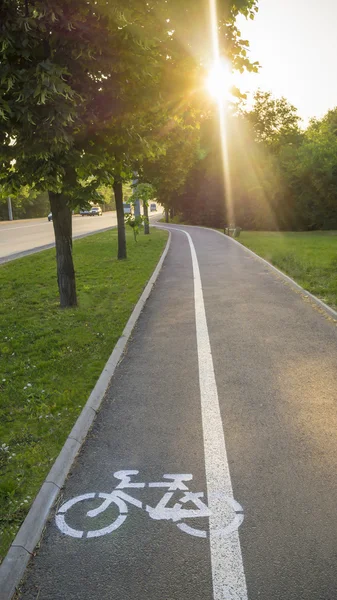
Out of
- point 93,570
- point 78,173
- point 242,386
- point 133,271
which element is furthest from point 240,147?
point 93,570

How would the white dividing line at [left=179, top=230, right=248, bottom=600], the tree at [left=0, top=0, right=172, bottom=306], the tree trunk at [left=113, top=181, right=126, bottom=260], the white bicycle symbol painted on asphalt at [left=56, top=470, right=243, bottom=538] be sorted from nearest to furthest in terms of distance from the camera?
the white dividing line at [left=179, top=230, right=248, bottom=600] < the white bicycle symbol painted on asphalt at [left=56, top=470, right=243, bottom=538] < the tree at [left=0, top=0, right=172, bottom=306] < the tree trunk at [left=113, top=181, right=126, bottom=260]

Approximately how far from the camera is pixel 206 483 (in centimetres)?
408

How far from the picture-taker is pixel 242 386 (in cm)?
618

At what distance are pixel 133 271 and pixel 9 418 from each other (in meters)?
11.3

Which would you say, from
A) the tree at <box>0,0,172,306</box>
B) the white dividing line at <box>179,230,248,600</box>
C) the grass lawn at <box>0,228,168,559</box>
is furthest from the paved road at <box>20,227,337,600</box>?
the tree at <box>0,0,172,306</box>

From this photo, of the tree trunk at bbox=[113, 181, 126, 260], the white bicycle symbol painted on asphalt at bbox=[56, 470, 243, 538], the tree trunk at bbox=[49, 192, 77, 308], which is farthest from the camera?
the tree trunk at bbox=[113, 181, 126, 260]

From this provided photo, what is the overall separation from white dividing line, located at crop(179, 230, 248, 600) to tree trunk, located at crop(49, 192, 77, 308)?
15.9 feet

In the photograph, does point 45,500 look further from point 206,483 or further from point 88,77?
point 88,77

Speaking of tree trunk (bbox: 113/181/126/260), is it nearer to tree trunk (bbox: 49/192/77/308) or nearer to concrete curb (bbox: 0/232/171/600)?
tree trunk (bbox: 49/192/77/308)

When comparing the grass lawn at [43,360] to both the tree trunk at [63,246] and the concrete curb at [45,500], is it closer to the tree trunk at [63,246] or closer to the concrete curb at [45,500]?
the concrete curb at [45,500]

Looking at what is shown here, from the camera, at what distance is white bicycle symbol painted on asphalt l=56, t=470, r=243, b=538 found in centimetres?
353

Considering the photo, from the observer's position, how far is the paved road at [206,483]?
3.08m

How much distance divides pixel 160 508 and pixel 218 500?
1.50ft

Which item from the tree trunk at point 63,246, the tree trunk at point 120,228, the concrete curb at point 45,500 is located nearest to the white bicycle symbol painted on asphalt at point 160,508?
the concrete curb at point 45,500
